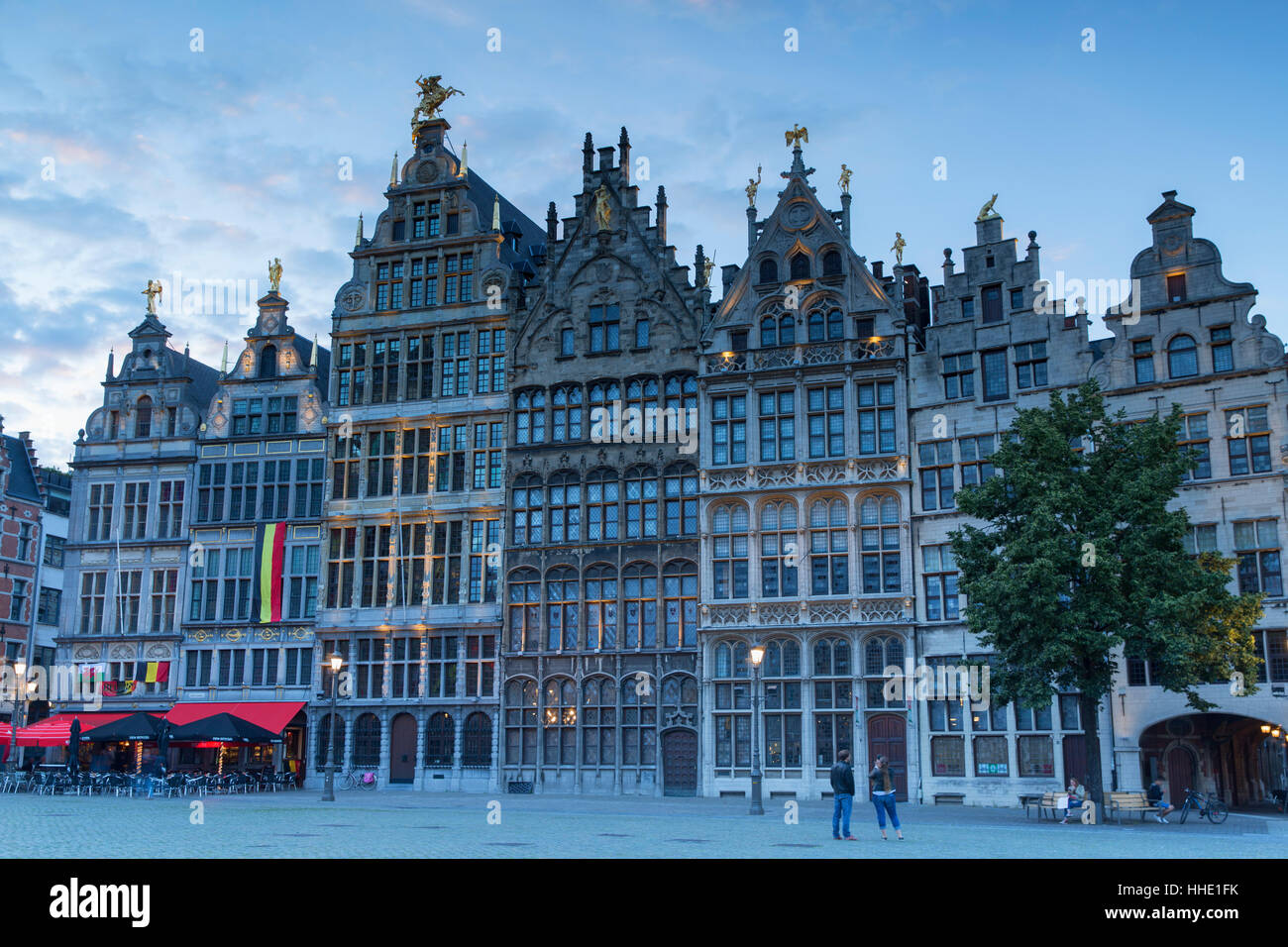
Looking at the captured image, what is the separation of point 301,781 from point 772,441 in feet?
74.1

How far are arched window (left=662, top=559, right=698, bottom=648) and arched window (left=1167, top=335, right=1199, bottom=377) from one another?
57.0ft

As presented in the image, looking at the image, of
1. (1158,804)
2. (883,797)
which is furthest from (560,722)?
(883,797)

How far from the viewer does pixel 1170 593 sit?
99.4ft

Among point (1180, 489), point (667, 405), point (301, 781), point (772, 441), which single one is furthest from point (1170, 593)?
point (301, 781)

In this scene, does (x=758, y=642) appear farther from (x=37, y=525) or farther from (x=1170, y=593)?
(x=37, y=525)

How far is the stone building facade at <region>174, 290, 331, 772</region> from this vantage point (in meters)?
50.1

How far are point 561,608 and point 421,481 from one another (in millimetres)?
8146

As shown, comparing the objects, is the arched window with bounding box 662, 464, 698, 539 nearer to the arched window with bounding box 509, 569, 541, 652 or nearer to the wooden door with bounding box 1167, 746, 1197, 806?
the arched window with bounding box 509, 569, 541, 652

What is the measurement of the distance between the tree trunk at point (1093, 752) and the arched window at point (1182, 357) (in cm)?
1334

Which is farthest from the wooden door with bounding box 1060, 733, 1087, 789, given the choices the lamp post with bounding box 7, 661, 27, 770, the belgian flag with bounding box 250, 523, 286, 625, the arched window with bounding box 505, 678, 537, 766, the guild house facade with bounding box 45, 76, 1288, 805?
the lamp post with bounding box 7, 661, 27, 770

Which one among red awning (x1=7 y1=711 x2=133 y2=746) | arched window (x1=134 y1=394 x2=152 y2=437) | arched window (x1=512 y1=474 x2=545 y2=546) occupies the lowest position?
red awning (x1=7 y1=711 x2=133 y2=746)

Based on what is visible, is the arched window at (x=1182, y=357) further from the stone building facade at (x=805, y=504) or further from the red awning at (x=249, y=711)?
the red awning at (x=249, y=711)

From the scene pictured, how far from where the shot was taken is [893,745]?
4153 centimetres
